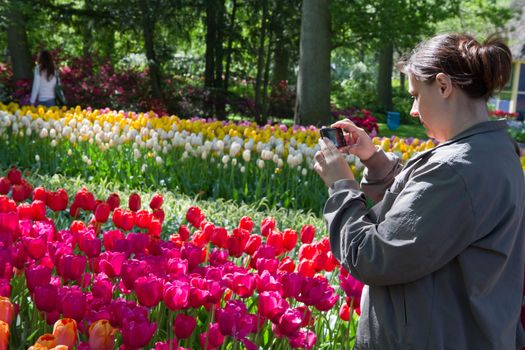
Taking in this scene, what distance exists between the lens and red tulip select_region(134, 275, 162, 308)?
192 centimetres

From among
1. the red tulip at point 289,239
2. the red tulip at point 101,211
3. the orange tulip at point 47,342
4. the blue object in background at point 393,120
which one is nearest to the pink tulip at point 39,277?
the orange tulip at point 47,342

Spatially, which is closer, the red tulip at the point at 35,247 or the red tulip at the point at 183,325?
the red tulip at the point at 183,325

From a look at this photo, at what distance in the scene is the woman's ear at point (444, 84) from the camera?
175cm

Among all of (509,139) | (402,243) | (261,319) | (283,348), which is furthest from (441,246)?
(283,348)

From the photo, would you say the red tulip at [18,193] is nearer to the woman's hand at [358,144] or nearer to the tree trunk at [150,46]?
the woman's hand at [358,144]

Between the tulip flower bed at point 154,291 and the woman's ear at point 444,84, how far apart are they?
27.9 inches

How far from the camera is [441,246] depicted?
5.39 ft

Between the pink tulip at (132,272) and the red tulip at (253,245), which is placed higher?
the pink tulip at (132,272)

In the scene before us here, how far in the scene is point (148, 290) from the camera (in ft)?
6.31

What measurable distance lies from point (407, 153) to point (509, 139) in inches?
205

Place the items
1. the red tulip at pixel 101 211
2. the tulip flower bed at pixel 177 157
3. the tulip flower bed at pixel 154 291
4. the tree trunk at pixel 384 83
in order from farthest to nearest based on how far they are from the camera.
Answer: the tree trunk at pixel 384 83, the tulip flower bed at pixel 177 157, the red tulip at pixel 101 211, the tulip flower bed at pixel 154 291

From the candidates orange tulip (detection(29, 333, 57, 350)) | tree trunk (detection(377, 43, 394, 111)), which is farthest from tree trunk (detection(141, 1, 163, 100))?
orange tulip (detection(29, 333, 57, 350))

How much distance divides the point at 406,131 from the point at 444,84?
66.0ft

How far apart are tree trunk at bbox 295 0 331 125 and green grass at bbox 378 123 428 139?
724 cm
